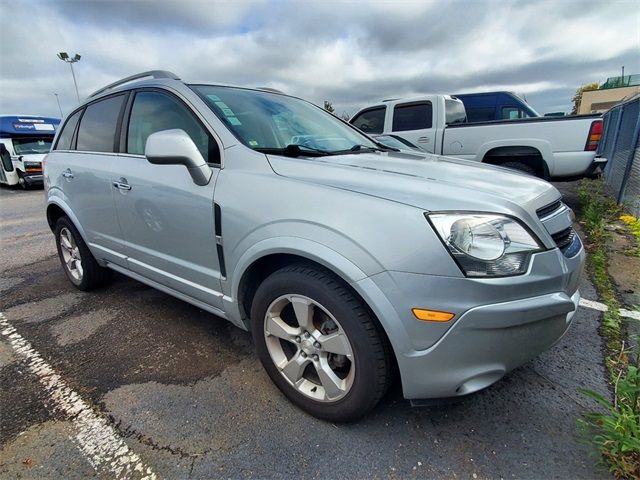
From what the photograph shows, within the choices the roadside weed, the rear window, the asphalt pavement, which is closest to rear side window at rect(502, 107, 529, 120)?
the rear window

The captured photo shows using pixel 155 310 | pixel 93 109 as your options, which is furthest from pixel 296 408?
pixel 93 109

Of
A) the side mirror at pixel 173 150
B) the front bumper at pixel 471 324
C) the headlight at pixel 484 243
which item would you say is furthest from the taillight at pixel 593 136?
the side mirror at pixel 173 150

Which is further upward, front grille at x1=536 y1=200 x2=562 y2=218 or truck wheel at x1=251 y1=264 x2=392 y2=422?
front grille at x1=536 y1=200 x2=562 y2=218

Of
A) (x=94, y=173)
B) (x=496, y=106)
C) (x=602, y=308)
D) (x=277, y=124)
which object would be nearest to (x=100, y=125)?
(x=94, y=173)

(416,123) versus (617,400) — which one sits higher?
(416,123)

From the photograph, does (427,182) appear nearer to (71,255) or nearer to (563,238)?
(563,238)

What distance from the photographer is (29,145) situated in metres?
15.4

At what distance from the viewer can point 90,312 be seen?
332 cm

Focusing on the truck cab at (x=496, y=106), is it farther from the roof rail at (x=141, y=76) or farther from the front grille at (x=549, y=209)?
the roof rail at (x=141, y=76)

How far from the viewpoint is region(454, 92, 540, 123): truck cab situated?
9578 mm

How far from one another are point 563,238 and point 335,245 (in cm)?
115

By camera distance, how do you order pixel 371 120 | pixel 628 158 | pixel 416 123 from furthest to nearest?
pixel 371 120 → pixel 416 123 → pixel 628 158

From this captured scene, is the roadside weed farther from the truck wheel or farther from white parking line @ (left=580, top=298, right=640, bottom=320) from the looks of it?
the truck wheel

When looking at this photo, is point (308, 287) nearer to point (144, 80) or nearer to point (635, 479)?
point (635, 479)
